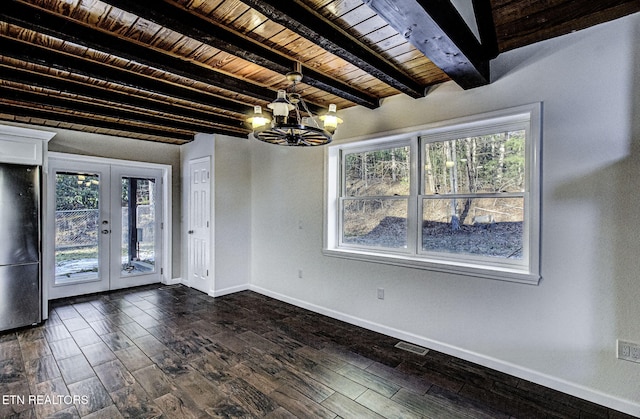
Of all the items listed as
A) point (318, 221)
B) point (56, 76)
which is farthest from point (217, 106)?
point (318, 221)

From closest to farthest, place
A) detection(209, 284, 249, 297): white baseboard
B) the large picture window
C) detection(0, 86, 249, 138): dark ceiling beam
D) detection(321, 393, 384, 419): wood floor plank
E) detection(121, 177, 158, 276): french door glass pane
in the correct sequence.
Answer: detection(321, 393, 384, 419): wood floor plank
the large picture window
detection(0, 86, 249, 138): dark ceiling beam
detection(209, 284, 249, 297): white baseboard
detection(121, 177, 158, 276): french door glass pane

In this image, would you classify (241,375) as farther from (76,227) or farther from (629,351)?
(76,227)

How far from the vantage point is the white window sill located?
253 centimetres

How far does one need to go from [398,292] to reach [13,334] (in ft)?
13.6

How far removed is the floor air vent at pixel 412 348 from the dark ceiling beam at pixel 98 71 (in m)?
3.11

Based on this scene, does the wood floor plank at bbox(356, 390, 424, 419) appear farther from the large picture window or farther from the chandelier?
the chandelier

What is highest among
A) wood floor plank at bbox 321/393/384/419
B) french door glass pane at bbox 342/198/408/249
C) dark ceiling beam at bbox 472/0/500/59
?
dark ceiling beam at bbox 472/0/500/59

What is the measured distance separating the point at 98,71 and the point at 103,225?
3.13m

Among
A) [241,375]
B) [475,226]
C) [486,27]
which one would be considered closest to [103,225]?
[241,375]

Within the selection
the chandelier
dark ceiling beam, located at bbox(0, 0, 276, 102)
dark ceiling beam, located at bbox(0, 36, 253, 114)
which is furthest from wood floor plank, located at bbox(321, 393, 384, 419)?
dark ceiling beam, located at bbox(0, 36, 253, 114)

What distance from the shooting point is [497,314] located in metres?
2.65

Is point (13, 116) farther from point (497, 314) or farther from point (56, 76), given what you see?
point (497, 314)

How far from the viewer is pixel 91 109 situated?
3.56 m

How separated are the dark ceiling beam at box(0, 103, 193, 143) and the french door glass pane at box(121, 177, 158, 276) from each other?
1.02 meters
